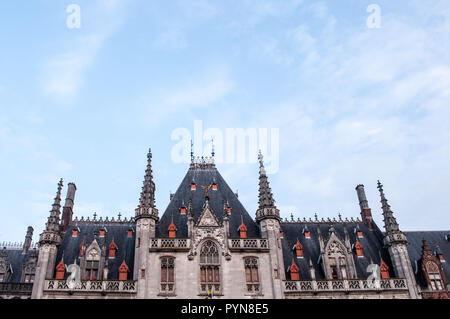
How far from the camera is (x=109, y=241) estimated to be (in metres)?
35.7

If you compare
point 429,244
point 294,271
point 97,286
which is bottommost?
point 97,286

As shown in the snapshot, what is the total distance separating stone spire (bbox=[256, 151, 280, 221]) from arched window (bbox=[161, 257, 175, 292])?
8.94m

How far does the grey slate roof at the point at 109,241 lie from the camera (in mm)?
33109

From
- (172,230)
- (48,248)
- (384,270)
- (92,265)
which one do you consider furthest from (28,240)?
(384,270)

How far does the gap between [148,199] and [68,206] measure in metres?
10.5

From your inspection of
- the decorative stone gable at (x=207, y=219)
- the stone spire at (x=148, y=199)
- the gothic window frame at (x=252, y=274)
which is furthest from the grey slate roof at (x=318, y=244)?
the stone spire at (x=148, y=199)

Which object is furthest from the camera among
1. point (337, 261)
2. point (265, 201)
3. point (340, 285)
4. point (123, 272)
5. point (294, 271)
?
point (265, 201)

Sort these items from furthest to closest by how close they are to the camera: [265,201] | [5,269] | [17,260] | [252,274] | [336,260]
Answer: [17,260]
[265,201]
[5,269]
[336,260]
[252,274]

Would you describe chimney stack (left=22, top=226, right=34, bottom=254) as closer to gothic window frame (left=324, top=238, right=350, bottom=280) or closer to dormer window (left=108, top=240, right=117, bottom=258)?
dormer window (left=108, top=240, right=117, bottom=258)

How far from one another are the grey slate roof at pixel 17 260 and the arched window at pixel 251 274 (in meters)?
20.1

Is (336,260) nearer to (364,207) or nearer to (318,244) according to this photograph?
(318,244)

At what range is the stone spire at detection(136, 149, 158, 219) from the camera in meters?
33.4

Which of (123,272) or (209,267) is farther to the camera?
(209,267)

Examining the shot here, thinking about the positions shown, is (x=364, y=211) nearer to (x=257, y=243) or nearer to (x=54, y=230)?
(x=257, y=243)
